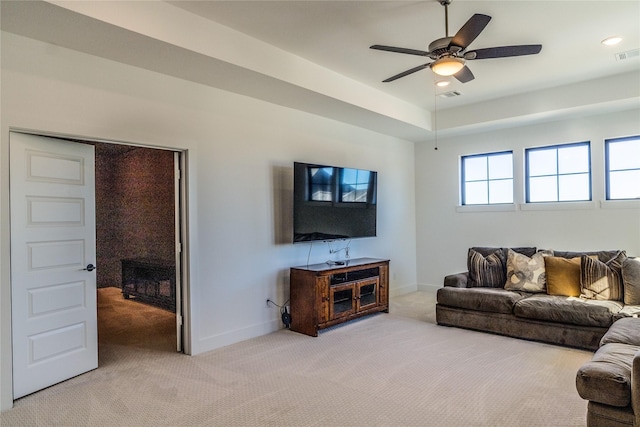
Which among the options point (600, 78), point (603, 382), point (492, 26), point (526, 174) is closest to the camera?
point (603, 382)

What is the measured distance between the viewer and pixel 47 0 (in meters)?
2.35

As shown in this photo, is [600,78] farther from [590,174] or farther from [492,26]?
[492,26]

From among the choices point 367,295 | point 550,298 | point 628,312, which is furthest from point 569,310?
point 367,295

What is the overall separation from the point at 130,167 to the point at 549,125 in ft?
21.2

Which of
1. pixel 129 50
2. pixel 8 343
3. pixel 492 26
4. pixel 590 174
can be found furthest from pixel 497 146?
pixel 8 343

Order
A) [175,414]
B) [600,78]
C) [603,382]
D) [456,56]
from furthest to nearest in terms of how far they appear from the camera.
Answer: [600,78] < [456,56] < [175,414] < [603,382]

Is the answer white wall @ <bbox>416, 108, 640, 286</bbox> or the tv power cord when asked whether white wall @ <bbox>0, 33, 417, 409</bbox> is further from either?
white wall @ <bbox>416, 108, 640, 286</bbox>

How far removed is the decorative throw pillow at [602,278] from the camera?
13.3 ft

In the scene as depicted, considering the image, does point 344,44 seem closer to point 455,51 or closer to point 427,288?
point 455,51

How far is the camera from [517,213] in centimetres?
578

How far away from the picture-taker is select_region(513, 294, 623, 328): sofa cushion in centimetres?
364

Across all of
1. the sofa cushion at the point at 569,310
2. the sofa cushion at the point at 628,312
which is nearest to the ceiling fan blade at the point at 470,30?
the sofa cushion at the point at 569,310

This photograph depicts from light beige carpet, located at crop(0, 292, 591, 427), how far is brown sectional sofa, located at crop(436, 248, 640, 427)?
0.18 metres

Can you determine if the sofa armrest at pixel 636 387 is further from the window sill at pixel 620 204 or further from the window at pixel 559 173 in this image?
the window at pixel 559 173
